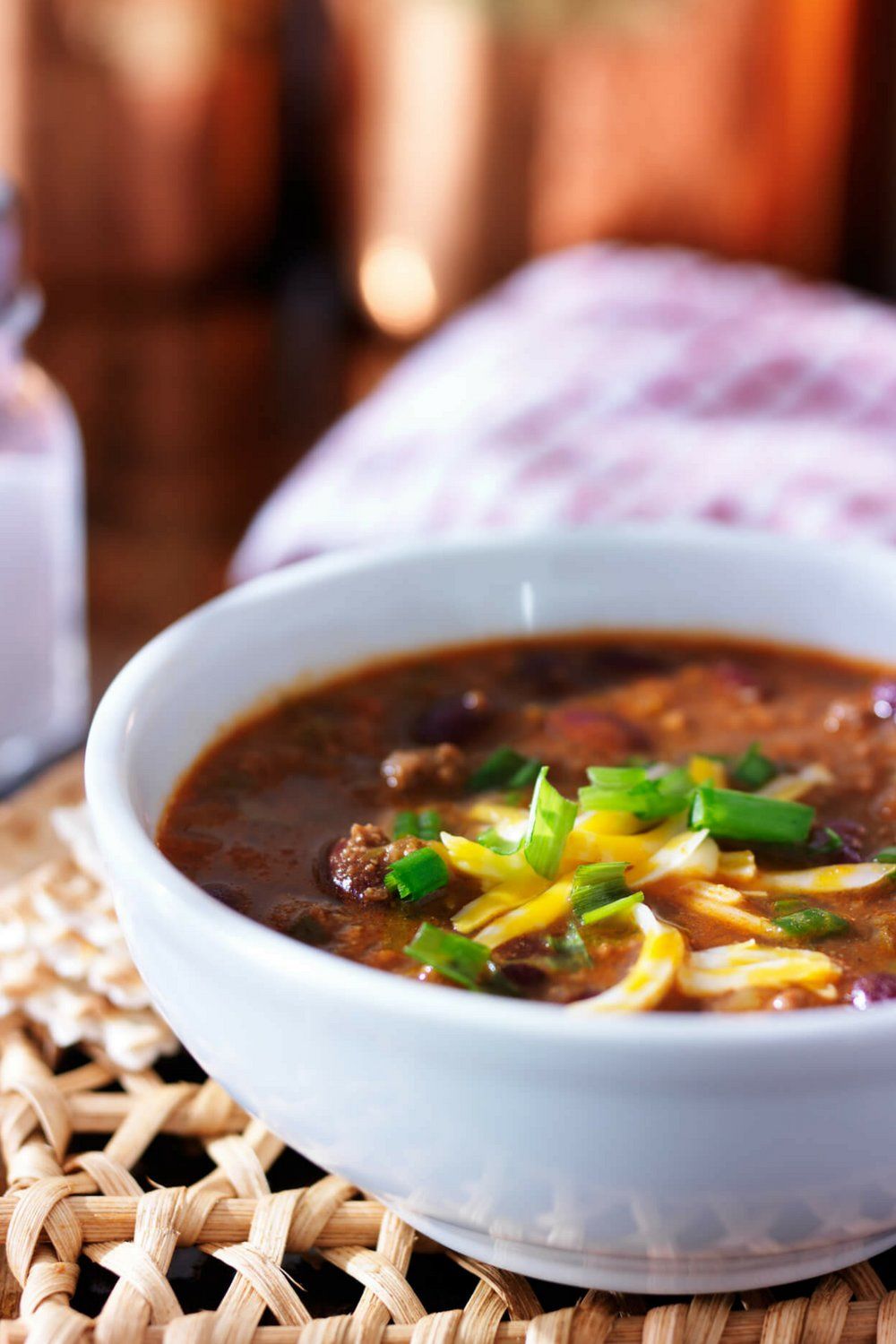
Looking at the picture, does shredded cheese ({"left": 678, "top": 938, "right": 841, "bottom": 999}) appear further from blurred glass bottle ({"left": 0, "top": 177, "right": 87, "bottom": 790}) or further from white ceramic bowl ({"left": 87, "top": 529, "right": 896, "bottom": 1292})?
blurred glass bottle ({"left": 0, "top": 177, "right": 87, "bottom": 790})

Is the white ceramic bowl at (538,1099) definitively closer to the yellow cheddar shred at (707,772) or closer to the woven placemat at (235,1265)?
the woven placemat at (235,1265)

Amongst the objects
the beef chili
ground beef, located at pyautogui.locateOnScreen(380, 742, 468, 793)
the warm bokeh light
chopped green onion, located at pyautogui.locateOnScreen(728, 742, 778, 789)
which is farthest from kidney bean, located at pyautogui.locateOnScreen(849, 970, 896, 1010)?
the warm bokeh light

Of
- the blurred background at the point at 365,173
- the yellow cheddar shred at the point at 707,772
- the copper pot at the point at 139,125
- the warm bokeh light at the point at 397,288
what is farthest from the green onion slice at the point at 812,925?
the copper pot at the point at 139,125

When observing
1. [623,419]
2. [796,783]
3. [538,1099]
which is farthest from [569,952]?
[623,419]

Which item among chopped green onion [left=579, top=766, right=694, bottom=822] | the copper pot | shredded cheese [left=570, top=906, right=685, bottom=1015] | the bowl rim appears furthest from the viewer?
the copper pot

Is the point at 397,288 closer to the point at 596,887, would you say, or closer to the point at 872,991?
the point at 596,887

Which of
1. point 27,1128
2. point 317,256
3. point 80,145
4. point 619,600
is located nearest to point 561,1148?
point 27,1128

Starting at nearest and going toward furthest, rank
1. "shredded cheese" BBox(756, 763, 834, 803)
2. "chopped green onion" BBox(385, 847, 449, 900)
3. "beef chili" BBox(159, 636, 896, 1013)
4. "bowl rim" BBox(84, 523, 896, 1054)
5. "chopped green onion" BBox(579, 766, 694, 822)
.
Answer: "bowl rim" BBox(84, 523, 896, 1054) → "beef chili" BBox(159, 636, 896, 1013) → "chopped green onion" BBox(385, 847, 449, 900) → "chopped green onion" BBox(579, 766, 694, 822) → "shredded cheese" BBox(756, 763, 834, 803)

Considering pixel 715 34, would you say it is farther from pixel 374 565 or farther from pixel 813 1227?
pixel 813 1227
